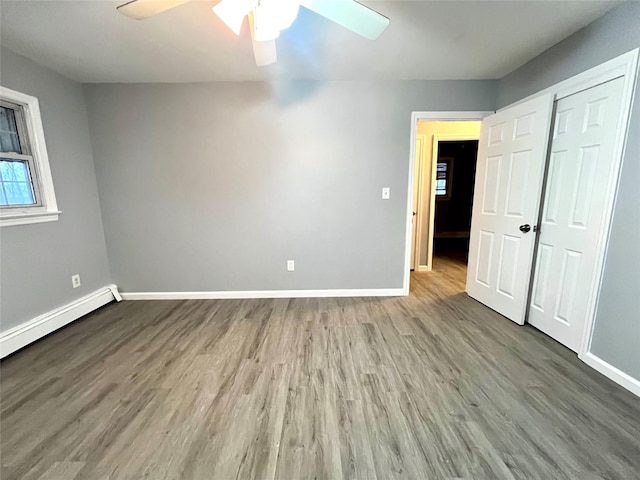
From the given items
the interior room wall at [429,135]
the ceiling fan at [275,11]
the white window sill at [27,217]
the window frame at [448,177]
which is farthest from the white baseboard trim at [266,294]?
the window frame at [448,177]

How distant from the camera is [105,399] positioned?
1684 millimetres

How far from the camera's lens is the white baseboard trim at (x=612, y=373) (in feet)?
5.45

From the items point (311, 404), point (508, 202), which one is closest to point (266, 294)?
point (311, 404)

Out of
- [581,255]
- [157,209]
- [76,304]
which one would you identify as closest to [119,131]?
[157,209]

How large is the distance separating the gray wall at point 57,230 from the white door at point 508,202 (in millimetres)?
4212

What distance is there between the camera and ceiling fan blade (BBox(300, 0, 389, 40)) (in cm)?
134

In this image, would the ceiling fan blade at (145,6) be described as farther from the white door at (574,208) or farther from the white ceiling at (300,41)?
the white door at (574,208)

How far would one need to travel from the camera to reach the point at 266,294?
3229 millimetres

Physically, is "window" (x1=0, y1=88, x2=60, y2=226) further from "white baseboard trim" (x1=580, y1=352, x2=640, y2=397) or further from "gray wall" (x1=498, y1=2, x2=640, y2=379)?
"white baseboard trim" (x1=580, y1=352, x2=640, y2=397)

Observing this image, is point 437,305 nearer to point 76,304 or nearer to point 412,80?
point 412,80

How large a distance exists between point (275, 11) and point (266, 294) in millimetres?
2609

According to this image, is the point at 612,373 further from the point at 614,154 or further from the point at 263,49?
the point at 263,49

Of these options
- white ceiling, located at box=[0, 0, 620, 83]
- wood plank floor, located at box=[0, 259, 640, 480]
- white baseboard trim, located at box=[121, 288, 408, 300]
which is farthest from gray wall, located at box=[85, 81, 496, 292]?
wood plank floor, located at box=[0, 259, 640, 480]

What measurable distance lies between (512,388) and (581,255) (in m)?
1.12
